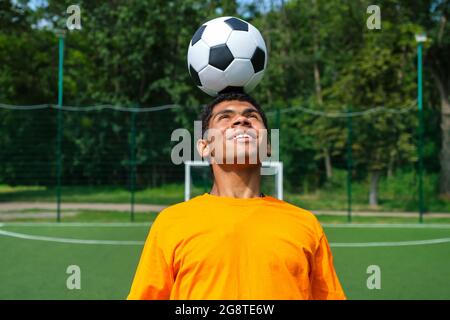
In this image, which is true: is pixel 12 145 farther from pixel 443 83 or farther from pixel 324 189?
pixel 443 83

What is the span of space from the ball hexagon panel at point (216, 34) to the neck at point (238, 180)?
1006 mm

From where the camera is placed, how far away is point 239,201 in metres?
2.05

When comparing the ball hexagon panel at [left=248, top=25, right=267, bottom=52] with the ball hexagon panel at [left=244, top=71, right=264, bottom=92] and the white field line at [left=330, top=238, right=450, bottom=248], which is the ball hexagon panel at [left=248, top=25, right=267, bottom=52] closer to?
the ball hexagon panel at [left=244, top=71, right=264, bottom=92]

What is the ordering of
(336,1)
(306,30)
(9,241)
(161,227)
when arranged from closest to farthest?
(161,227)
(9,241)
(336,1)
(306,30)

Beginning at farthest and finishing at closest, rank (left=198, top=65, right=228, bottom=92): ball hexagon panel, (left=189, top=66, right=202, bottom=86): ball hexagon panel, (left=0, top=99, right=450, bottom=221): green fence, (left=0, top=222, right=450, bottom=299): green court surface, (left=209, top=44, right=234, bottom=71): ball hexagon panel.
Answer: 1. (left=0, top=99, right=450, bottom=221): green fence
2. (left=0, top=222, right=450, bottom=299): green court surface
3. (left=189, top=66, right=202, bottom=86): ball hexagon panel
4. (left=209, top=44, right=234, bottom=71): ball hexagon panel
5. (left=198, top=65, right=228, bottom=92): ball hexagon panel

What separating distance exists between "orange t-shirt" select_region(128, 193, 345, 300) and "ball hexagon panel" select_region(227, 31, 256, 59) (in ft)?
3.43

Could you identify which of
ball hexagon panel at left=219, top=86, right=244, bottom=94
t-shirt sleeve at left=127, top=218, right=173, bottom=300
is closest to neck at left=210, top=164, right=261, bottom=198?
t-shirt sleeve at left=127, top=218, right=173, bottom=300

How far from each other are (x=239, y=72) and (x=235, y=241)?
0.99 m

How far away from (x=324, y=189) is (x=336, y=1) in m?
11.0

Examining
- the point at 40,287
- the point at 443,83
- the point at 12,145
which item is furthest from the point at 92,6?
the point at 40,287

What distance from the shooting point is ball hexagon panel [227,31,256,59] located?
2887 millimetres

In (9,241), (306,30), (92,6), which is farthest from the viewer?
(306,30)

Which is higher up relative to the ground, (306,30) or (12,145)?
(306,30)

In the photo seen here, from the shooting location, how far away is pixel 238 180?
2.08 meters
